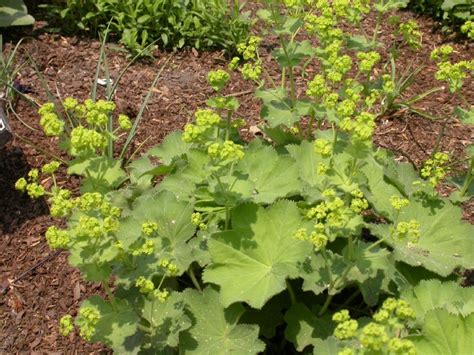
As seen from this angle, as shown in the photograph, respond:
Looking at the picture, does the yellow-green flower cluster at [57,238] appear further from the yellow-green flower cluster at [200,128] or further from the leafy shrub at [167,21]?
the leafy shrub at [167,21]

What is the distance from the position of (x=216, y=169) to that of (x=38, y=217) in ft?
5.63

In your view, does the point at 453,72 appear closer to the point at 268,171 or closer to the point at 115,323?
the point at 268,171

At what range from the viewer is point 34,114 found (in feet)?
14.9

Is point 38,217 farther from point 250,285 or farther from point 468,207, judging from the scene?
point 468,207

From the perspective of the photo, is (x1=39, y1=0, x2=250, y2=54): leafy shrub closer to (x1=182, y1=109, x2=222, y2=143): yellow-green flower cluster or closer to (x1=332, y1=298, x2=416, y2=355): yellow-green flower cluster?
(x1=182, y1=109, x2=222, y2=143): yellow-green flower cluster

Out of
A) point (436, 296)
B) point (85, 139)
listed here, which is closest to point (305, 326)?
point (436, 296)

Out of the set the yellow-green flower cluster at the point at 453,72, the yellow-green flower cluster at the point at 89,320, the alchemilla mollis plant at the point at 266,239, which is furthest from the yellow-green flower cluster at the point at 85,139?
the yellow-green flower cluster at the point at 453,72

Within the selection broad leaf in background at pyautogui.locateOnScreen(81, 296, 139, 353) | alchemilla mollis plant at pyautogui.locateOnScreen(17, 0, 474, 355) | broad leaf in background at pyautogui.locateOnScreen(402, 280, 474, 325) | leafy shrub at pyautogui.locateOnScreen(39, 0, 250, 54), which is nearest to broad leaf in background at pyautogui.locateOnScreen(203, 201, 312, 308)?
alchemilla mollis plant at pyautogui.locateOnScreen(17, 0, 474, 355)

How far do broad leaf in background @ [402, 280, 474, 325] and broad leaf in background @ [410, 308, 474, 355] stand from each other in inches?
6.2

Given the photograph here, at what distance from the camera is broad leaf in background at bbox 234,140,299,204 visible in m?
3.28

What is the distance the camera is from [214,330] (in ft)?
9.83

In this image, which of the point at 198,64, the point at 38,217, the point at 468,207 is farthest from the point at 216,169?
the point at 198,64

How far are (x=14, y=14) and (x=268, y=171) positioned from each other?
9.07ft

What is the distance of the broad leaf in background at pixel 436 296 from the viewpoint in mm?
2906
